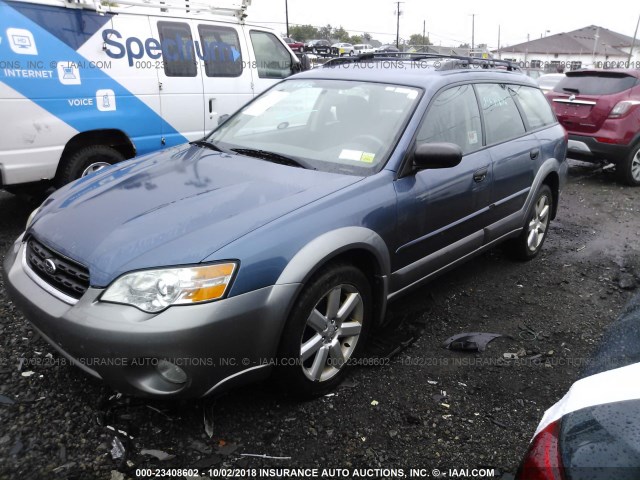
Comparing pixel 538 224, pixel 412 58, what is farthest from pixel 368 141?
pixel 538 224

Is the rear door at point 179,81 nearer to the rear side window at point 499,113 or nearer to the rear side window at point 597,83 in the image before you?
the rear side window at point 499,113

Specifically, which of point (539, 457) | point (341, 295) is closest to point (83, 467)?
point (341, 295)

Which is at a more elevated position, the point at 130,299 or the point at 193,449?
the point at 130,299

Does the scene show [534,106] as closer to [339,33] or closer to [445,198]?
[445,198]

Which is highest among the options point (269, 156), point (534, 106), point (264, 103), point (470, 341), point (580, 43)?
point (580, 43)

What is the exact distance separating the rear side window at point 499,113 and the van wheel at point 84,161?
3619mm

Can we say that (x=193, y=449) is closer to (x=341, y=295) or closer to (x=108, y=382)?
(x=108, y=382)

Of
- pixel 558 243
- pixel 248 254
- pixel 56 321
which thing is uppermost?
pixel 248 254

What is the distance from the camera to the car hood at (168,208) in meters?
2.24

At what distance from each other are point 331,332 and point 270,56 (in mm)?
5363

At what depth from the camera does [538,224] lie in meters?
4.85

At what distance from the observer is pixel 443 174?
129 inches

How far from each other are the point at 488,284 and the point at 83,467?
3.30m

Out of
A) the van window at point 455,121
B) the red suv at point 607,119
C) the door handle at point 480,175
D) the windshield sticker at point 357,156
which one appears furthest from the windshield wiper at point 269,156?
the red suv at point 607,119
